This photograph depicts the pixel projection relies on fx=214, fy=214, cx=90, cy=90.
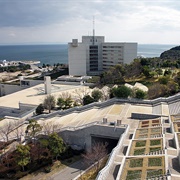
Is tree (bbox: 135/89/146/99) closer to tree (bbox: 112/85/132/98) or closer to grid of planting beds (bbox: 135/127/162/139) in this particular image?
tree (bbox: 112/85/132/98)

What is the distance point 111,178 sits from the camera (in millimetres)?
15484

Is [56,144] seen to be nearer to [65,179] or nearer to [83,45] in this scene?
[65,179]

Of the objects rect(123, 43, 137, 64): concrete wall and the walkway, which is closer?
the walkway

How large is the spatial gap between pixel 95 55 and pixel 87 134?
4903cm

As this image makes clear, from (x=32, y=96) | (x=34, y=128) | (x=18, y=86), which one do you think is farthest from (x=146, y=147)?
(x=18, y=86)

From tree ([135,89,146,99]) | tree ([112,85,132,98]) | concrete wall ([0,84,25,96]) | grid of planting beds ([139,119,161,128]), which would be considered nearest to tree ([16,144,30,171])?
grid of planting beds ([139,119,161,128])

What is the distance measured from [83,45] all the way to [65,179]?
167ft

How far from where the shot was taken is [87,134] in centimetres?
2492

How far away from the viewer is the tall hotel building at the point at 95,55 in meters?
66.4

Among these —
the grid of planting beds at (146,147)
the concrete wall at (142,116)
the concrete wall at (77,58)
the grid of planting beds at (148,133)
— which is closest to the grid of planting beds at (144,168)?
the grid of planting beds at (146,147)

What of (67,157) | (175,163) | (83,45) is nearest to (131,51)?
(83,45)

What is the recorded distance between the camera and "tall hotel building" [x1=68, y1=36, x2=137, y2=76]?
6644cm

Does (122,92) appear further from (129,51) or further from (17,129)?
(129,51)

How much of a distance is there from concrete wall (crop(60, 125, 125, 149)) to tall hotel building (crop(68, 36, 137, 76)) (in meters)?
43.0
